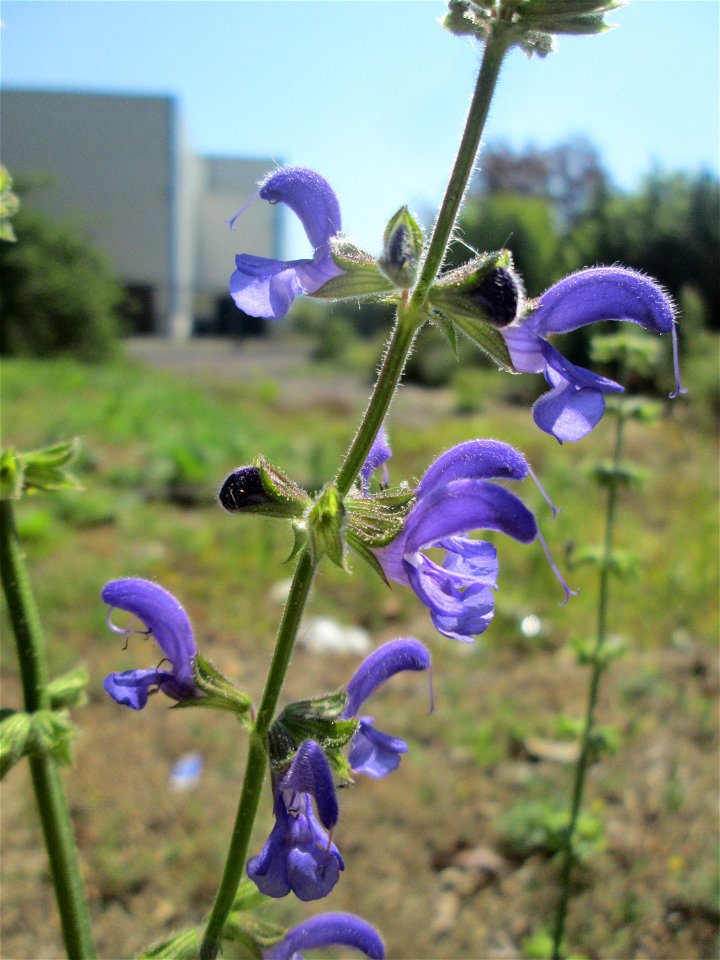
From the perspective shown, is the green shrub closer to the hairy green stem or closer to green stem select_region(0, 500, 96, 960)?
green stem select_region(0, 500, 96, 960)

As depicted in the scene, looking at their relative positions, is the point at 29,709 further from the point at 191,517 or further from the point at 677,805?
the point at 191,517

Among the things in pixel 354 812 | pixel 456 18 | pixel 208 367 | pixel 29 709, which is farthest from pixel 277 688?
pixel 208 367

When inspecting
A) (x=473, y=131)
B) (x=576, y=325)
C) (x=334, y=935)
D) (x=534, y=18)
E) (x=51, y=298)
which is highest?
(x=534, y=18)

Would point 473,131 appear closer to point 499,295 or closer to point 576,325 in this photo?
point 499,295

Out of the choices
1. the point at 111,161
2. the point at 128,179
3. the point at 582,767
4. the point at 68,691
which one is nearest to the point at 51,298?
the point at 128,179

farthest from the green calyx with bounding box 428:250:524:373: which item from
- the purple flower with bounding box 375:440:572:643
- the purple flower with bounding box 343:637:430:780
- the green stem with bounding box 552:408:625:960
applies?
the green stem with bounding box 552:408:625:960

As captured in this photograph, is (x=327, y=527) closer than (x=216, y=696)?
Yes

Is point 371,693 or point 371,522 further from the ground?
point 371,522
